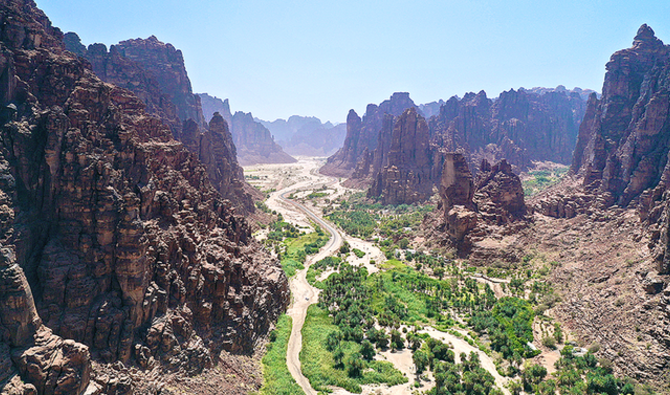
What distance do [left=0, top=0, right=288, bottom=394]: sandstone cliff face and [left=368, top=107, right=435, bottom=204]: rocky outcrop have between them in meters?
114

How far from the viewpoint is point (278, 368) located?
42.3 metres

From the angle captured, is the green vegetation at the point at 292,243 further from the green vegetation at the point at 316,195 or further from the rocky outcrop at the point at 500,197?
the green vegetation at the point at 316,195

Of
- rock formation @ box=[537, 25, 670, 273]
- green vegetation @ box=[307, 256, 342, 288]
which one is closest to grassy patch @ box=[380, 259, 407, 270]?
green vegetation @ box=[307, 256, 342, 288]

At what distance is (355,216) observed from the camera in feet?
441

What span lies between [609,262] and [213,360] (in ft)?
198

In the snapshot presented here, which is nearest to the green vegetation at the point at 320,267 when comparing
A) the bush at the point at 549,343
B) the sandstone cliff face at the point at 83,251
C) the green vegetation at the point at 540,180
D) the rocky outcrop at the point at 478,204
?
the rocky outcrop at the point at 478,204

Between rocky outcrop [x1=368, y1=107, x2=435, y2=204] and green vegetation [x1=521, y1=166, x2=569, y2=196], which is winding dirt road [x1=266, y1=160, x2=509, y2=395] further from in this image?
green vegetation [x1=521, y1=166, x2=569, y2=196]

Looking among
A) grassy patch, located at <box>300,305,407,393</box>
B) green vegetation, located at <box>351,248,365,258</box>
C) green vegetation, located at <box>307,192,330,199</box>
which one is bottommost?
grassy patch, located at <box>300,305,407,393</box>

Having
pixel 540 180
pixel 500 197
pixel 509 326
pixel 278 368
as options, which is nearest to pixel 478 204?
pixel 500 197

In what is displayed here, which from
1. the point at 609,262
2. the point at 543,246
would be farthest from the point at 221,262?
the point at 543,246

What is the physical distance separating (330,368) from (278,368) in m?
6.05

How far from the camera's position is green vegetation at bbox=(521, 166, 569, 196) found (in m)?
153

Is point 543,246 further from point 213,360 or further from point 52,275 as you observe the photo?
point 52,275

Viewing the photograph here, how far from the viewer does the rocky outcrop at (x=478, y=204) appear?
85.0 m
